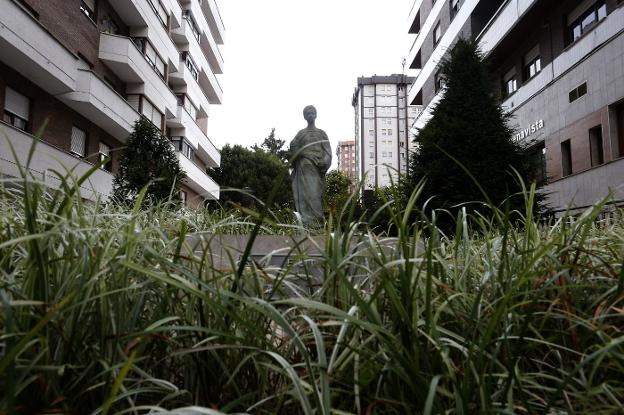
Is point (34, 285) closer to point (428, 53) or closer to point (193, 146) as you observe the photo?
point (428, 53)

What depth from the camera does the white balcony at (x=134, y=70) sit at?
2061 centimetres

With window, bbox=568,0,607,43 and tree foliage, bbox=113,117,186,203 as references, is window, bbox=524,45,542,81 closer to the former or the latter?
window, bbox=568,0,607,43

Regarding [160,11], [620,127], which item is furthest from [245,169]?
[620,127]

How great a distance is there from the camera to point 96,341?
4.29ft

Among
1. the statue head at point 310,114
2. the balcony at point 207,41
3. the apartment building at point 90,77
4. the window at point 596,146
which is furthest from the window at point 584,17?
the balcony at point 207,41

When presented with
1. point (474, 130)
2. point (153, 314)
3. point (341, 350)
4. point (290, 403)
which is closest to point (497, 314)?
Answer: point (341, 350)

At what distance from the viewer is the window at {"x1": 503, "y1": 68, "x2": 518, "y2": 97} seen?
21188 millimetres

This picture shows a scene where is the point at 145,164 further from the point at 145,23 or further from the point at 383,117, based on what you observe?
the point at 383,117

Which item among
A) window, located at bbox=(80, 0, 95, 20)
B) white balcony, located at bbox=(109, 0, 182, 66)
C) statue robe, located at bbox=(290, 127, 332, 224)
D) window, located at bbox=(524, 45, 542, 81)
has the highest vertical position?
white balcony, located at bbox=(109, 0, 182, 66)

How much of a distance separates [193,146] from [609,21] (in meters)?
25.6

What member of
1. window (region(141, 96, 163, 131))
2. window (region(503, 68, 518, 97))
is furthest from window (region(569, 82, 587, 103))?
window (region(141, 96, 163, 131))

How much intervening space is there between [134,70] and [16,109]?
275 inches

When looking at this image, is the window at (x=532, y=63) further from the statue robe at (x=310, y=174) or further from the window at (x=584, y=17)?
the statue robe at (x=310, y=174)

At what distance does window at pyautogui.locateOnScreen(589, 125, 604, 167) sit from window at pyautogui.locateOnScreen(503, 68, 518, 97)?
18.5ft
